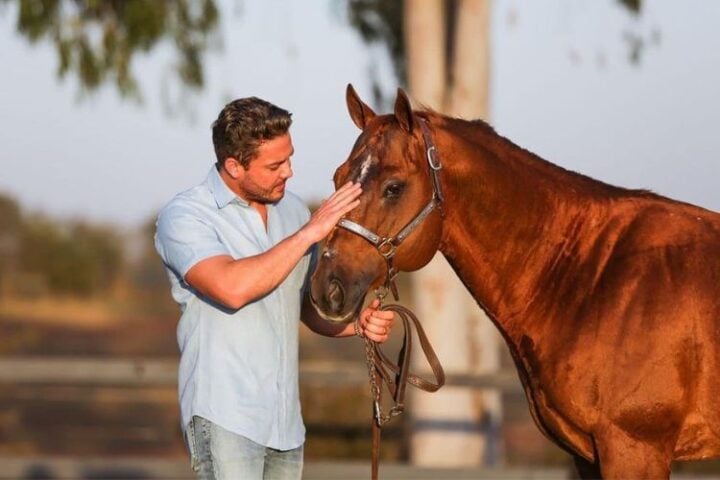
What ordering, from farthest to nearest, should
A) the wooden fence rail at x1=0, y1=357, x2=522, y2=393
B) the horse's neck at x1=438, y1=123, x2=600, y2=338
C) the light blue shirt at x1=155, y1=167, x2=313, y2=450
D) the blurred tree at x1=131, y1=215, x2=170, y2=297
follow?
the blurred tree at x1=131, y1=215, x2=170, y2=297 < the wooden fence rail at x1=0, y1=357, x2=522, y2=393 < the horse's neck at x1=438, y1=123, x2=600, y2=338 < the light blue shirt at x1=155, y1=167, x2=313, y2=450

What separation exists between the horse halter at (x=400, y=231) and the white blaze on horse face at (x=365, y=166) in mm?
140

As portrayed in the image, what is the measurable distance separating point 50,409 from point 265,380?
41.8 feet

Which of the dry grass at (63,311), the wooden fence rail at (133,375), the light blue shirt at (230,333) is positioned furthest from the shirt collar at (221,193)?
the dry grass at (63,311)

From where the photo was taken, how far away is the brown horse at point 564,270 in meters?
4.54

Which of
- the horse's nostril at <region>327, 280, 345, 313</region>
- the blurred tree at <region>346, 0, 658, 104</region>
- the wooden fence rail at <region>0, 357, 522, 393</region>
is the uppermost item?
the blurred tree at <region>346, 0, 658, 104</region>

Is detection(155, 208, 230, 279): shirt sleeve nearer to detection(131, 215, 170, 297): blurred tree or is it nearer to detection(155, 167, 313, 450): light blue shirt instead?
detection(155, 167, 313, 450): light blue shirt

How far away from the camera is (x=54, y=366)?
9.27 m

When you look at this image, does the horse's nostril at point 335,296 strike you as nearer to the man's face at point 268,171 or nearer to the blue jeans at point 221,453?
the man's face at point 268,171

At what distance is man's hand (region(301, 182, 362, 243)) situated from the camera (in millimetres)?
4270

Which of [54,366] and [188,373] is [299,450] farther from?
[54,366]

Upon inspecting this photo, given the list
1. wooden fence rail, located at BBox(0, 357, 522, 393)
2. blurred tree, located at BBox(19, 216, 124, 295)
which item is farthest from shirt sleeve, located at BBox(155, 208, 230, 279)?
blurred tree, located at BBox(19, 216, 124, 295)

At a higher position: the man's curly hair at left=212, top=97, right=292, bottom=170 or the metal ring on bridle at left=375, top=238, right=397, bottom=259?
the man's curly hair at left=212, top=97, right=292, bottom=170

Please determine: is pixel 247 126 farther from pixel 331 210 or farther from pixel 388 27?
pixel 388 27

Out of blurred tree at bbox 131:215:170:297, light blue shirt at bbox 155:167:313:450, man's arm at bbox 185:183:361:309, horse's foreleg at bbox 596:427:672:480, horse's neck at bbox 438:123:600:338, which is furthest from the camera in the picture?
blurred tree at bbox 131:215:170:297
